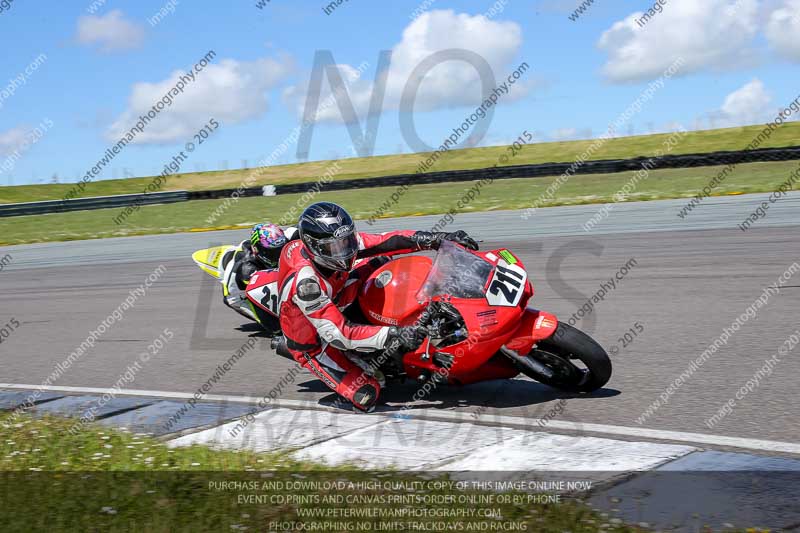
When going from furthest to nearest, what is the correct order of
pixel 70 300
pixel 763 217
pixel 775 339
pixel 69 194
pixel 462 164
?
pixel 462 164 < pixel 69 194 < pixel 763 217 < pixel 70 300 < pixel 775 339

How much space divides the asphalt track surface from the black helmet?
3.72ft

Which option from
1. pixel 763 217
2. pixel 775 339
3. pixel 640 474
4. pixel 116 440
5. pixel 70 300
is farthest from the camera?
pixel 763 217

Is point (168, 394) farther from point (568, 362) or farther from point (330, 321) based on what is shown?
point (568, 362)

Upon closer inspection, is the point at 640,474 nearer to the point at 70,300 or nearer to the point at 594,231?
the point at 70,300

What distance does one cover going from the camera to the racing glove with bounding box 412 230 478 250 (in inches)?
242

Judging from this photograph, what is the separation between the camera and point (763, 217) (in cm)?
1473

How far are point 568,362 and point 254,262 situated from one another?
4.10 m

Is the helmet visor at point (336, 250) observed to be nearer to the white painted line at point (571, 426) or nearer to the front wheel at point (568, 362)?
the white painted line at point (571, 426)

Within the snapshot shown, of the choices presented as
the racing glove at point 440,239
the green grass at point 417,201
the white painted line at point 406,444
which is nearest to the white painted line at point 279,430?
the white painted line at point 406,444

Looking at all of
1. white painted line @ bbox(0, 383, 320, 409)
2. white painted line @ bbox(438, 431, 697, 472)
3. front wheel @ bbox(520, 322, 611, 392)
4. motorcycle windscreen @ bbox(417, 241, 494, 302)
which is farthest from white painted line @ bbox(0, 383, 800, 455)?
motorcycle windscreen @ bbox(417, 241, 494, 302)

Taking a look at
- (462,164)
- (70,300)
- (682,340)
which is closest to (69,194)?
(462,164)

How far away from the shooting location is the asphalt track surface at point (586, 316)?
5953 mm

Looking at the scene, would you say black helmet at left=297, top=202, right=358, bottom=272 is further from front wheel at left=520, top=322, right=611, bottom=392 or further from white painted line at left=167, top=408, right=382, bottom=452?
front wheel at left=520, top=322, right=611, bottom=392

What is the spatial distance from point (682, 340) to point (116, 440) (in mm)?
4732
